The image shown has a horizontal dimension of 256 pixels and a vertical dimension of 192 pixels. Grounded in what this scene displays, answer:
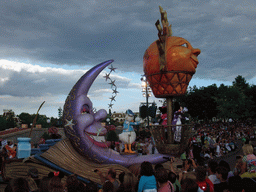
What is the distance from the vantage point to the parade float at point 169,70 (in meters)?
6.39

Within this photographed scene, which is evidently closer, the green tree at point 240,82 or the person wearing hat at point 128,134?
the person wearing hat at point 128,134

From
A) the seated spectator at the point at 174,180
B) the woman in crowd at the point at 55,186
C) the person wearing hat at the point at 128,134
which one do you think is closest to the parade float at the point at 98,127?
the person wearing hat at the point at 128,134

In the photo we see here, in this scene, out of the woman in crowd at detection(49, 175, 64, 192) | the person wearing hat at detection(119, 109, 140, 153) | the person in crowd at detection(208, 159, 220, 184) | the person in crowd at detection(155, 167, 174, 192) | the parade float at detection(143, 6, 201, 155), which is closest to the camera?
the woman in crowd at detection(49, 175, 64, 192)

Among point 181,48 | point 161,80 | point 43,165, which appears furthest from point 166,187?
point 43,165

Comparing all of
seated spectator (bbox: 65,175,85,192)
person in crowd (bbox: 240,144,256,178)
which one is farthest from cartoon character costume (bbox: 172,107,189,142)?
seated spectator (bbox: 65,175,85,192)

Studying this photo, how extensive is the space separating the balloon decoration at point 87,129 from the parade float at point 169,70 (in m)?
1.02

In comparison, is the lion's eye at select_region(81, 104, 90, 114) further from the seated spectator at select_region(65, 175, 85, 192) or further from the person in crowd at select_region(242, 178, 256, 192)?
the person in crowd at select_region(242, 178, 256, 192)

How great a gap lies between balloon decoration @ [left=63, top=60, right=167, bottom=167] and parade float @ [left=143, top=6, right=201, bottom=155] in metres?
1.02

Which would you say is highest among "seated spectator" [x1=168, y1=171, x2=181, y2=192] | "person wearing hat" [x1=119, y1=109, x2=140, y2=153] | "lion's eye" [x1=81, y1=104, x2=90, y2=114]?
"lion's eye" [x1=81, y1=104, x2=90, y2=114]

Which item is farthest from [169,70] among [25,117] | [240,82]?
[240,82]

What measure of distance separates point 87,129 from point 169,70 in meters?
3.11

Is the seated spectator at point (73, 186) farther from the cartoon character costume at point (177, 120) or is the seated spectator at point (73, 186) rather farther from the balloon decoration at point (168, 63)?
the balloon decoration at point (168, 63)

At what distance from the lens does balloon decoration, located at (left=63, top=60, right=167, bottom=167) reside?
7.21 meters

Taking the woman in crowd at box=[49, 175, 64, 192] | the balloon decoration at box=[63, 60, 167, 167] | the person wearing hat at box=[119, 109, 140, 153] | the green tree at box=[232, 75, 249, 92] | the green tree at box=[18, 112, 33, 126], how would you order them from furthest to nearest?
1. the green tree at box=[232, 75, 249, 92]
2. the green tree at box=[18, 112, 33, 126]
3. the person wearing hat at box=[119, 109, 140, 153]
4. the balloon decoration at box=[63, 60, 167, 167]
5. the woman in crowd at box=[49, 175, 64, 192]
